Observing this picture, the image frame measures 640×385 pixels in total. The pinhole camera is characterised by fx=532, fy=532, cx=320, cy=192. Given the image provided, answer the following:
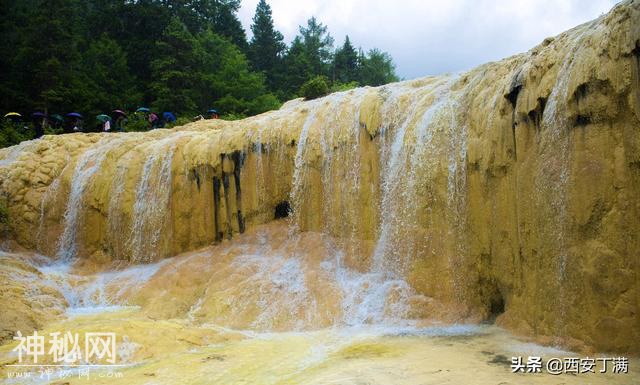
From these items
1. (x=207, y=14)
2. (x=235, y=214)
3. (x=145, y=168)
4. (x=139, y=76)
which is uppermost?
(x=207, y=14)

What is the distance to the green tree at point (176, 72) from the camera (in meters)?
29.4

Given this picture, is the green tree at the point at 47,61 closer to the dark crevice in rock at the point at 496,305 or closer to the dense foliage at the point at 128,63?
the dense foliage at the point at 128,63

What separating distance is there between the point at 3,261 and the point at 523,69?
428 inches

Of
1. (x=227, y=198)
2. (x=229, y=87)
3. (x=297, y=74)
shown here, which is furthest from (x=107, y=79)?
(x=227, y=198)

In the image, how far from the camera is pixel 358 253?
1041 cm

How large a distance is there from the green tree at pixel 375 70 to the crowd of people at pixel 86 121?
23.8 meters

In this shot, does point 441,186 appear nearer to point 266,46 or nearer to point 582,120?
point 582,120

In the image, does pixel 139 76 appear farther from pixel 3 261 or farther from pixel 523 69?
pixel 523 69

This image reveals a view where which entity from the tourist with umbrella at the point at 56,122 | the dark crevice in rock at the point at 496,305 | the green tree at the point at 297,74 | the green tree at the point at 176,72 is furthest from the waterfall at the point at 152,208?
the green tree at the point at 297,74

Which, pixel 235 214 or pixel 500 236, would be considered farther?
pixel 235 214

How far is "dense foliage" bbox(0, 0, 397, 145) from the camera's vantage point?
89.9 feet

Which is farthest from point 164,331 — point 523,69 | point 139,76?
point 139,76

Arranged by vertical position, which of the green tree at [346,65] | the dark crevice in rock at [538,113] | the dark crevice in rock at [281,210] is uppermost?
the green tree at [346,65]

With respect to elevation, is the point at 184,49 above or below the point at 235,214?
above
